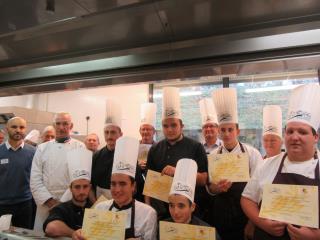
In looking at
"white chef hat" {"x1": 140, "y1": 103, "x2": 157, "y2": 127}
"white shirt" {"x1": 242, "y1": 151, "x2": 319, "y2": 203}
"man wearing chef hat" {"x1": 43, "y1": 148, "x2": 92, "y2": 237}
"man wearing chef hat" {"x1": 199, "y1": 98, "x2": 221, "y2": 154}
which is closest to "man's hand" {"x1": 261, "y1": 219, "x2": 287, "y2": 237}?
"white shirt" {"x1": 242, "y1": 151, "x2": 319, "y2": 203}

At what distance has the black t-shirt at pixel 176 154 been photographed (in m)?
1.83

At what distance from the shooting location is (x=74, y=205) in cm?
161

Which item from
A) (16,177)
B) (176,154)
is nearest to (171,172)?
(176,154)

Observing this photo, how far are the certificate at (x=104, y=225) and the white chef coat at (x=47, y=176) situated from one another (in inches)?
38.6

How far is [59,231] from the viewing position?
4.68ft

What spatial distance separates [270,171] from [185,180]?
413mm

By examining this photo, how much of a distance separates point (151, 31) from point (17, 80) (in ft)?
3.99

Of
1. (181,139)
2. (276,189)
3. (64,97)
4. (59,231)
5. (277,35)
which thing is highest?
(64,97)

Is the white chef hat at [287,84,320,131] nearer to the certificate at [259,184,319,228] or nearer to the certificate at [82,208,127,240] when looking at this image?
the certificate at [259,184,319,228]

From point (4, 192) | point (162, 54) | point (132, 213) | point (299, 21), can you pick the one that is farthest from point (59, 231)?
point (299, 21)

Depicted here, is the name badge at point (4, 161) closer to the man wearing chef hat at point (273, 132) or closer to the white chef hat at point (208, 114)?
the white chef hat at point (208, 114)

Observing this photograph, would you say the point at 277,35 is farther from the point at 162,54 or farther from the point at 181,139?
the point at 181,139

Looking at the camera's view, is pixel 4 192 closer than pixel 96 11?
No

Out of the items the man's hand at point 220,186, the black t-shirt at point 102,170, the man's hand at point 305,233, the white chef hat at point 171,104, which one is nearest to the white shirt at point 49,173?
the black t-shirt at point 102,170
